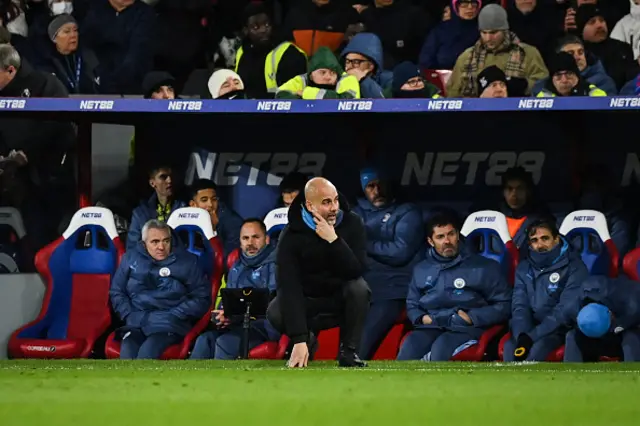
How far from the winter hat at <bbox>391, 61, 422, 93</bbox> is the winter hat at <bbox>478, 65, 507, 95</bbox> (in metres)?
0.62

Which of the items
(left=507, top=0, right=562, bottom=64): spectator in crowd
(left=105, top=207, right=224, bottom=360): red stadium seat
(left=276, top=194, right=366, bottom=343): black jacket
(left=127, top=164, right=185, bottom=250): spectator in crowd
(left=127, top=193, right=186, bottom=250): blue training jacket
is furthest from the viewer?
(left=507, top=0, right=562, bottom=64): spectator in crowd

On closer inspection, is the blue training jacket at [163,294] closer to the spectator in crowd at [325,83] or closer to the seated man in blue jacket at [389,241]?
the seated man in blue jacket at [389,241]

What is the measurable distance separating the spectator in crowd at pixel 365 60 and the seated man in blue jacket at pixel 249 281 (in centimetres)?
178

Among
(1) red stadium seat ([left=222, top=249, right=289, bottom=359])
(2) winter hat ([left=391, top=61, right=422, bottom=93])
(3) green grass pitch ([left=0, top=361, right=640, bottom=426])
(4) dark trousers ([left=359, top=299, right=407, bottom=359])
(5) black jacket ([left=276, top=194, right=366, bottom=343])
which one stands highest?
(2) winter hat ([left=391, top=61, right=422, bottom=93])

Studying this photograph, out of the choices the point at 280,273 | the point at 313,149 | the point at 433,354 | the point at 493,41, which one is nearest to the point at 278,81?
the point at 313,149

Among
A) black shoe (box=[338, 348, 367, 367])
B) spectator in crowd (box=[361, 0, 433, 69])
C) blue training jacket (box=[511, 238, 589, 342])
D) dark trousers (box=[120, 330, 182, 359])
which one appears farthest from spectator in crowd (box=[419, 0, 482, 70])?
black shoe (box=[338, 348, 367, 367])

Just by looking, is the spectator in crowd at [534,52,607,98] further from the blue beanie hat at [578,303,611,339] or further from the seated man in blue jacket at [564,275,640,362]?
the blue beanie hat at [578,303,611,339]

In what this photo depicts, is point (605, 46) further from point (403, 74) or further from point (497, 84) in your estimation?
point (403, 74)

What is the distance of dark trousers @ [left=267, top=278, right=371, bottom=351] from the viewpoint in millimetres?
11070

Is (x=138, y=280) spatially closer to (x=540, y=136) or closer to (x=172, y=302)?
(x=172, y=302)

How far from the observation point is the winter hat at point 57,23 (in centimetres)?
1599

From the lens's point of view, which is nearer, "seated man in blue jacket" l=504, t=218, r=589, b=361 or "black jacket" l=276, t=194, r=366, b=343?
"black jacket" l=276, t=194, r=366, b=343

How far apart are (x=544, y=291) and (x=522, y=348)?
554mm

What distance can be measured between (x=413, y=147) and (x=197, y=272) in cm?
277
